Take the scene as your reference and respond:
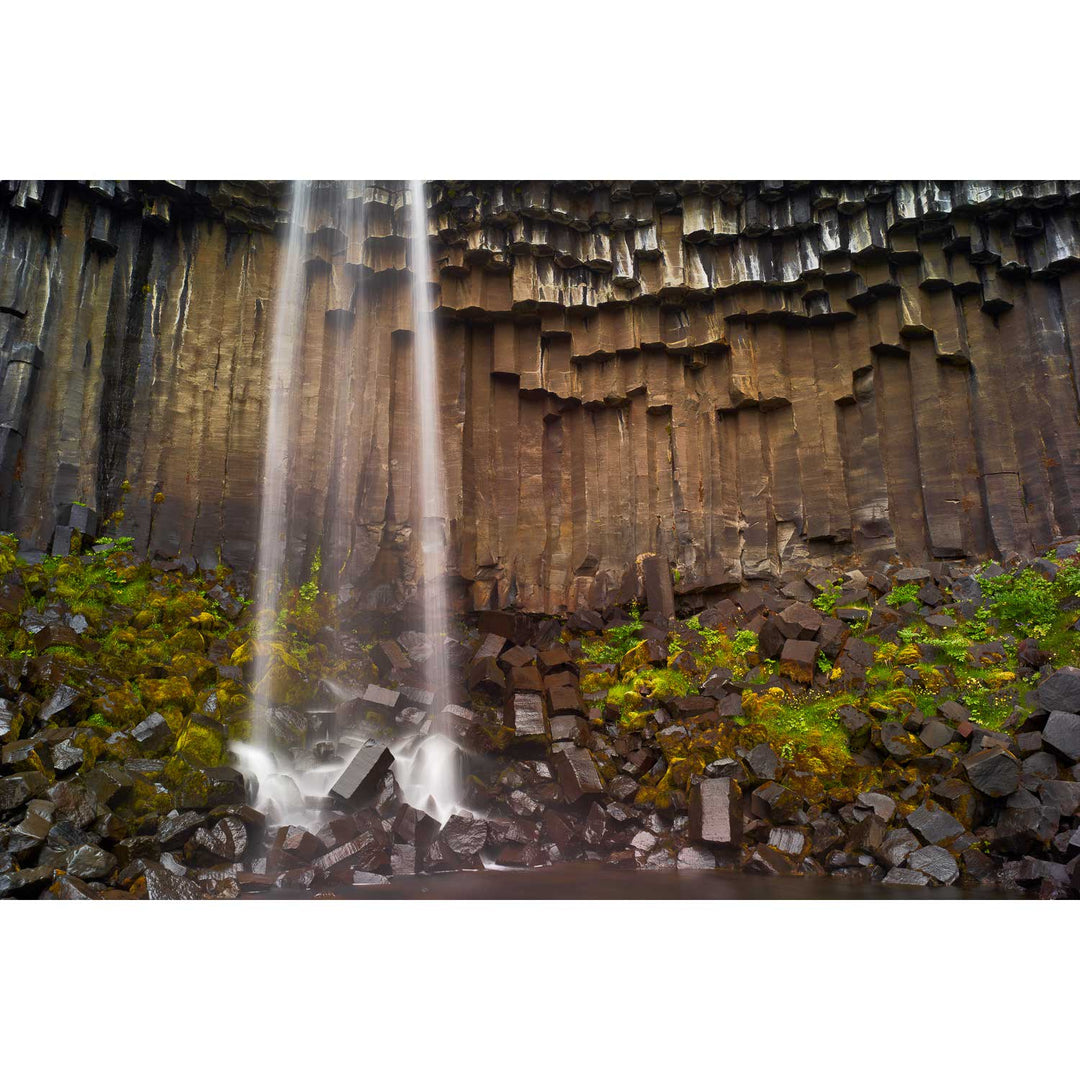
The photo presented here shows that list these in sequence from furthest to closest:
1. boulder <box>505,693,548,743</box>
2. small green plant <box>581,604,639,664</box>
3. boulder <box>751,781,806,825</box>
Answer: small green plant <box>581,604,639,664</box>
boulder <box>505,693,548,743</box>
boulder <box>751,781,806,825</box>

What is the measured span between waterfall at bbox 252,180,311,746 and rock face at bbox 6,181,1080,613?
0.18m

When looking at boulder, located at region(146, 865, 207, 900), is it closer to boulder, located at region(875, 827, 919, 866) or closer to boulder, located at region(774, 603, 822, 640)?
boulder, located at region(875, 827, 919, 866)

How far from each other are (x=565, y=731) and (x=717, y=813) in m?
2.49

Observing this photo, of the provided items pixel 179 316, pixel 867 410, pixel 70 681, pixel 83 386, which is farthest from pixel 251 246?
pixel 867 410

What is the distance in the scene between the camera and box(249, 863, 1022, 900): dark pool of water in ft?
18.5

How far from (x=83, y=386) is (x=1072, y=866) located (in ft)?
39.6

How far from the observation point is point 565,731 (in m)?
8.90

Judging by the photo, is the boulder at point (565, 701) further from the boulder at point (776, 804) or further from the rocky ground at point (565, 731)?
the boulder at point (776, 804)

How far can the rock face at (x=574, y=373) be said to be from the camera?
10734 millimetres

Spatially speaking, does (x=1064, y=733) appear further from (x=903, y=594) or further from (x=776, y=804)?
(x=903, y=594)

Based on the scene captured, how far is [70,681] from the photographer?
7.29m

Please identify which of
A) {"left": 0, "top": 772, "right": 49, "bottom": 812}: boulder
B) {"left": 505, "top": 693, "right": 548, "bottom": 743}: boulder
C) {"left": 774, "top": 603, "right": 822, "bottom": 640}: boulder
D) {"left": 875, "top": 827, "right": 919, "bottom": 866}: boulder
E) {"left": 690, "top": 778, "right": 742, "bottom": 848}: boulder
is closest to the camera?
{"left": 0, "top": 772, "right": 49, "bottom": 812}: boulder

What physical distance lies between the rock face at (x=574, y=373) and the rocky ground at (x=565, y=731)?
101 centimetres

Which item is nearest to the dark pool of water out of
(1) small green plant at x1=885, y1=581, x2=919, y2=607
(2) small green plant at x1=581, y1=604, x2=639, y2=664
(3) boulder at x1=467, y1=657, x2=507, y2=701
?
(3) boulder at x1=467, y1=657, x2=507, y2=701
